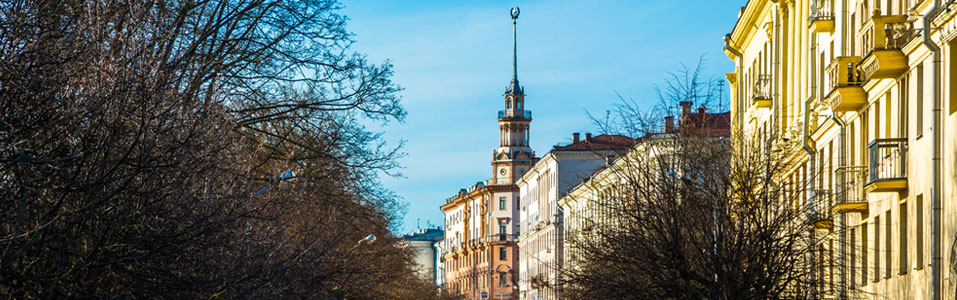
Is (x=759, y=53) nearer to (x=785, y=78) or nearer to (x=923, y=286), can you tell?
(x=785, y=78)

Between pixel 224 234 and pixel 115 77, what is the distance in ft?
17.2

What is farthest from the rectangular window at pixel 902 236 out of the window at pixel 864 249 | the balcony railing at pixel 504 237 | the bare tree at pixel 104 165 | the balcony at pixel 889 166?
the balcony railing at pixel 504 237

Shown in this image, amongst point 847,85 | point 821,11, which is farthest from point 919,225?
point 821,11

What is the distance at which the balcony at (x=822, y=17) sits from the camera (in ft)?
122

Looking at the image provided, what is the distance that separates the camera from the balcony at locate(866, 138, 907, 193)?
28859mm

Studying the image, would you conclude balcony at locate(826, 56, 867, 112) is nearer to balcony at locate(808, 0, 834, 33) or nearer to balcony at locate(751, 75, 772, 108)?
balcony at locate(808, 0, 834, 33)

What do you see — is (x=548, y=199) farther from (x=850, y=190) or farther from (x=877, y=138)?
(x=877, y=138)

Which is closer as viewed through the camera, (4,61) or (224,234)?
(4,61)

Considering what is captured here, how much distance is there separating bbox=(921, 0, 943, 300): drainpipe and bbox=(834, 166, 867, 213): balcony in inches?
214

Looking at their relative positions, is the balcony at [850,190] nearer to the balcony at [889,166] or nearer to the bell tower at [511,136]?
the balcony at [889,166]

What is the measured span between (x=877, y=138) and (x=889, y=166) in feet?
5.09

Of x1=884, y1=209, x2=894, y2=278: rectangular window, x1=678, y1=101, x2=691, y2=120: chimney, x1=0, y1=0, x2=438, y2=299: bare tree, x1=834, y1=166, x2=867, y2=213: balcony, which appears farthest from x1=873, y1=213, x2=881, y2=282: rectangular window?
x1=0, y1=0, x2=438, y2=299: bare tree

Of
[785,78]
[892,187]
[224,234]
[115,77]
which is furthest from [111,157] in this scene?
[785,78]

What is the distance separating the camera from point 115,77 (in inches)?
661
